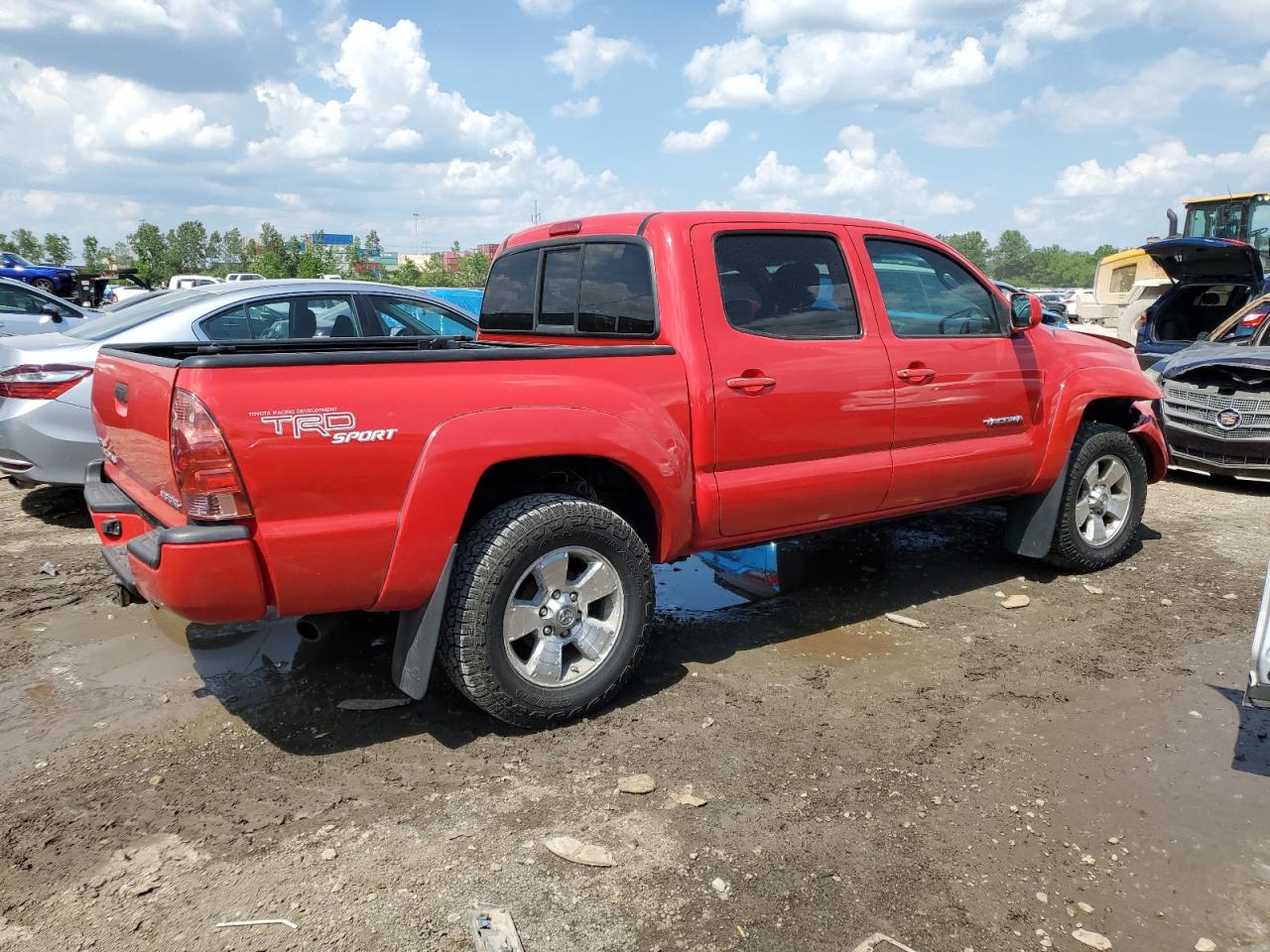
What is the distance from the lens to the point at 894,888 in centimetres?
267

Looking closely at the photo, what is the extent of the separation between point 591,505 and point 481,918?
5.02 feet

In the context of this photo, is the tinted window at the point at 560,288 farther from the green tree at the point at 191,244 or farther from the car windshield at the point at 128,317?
the green tree at the point at 191,244

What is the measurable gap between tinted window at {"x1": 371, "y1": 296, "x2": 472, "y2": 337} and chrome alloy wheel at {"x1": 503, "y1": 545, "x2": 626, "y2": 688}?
361cm

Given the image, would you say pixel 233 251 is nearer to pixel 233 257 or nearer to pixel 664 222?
pixel 233 257

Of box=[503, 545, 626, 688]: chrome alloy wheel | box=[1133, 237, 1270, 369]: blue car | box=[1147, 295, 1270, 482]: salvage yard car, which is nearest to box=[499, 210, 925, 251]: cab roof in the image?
box=[503, 545, 626, 688]: chrome alloy wheel

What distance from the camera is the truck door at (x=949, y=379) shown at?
4.55 meters

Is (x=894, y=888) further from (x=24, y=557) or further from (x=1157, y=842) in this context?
(x=24, y=557)

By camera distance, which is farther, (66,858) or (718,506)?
(718,506)

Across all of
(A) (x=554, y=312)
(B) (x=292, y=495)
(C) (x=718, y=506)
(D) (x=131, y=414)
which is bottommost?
(C) (x=718, y=506)

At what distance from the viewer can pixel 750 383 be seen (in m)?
3.96

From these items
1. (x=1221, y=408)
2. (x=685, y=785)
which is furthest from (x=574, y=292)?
(x=1221, y=408)

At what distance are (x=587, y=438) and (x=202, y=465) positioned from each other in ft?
4.30

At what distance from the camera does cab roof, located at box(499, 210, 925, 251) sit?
13.4ft

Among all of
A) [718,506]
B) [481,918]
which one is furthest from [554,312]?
[481,918]
